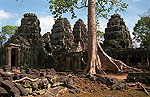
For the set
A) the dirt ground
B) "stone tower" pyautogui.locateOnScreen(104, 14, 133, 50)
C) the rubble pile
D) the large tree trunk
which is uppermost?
"stone tower" pyautogui.locateOnScreen(104, 14, 133, 50)

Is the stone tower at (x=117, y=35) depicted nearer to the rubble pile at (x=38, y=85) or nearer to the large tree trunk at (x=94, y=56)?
the large tree trunk at (x=94, y=56)

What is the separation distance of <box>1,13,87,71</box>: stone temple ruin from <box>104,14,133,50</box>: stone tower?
13.1ft

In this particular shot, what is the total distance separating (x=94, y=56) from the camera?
890cm

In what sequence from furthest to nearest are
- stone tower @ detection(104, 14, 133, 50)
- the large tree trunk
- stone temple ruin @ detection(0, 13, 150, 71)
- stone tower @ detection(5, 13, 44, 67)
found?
stone tower @ detection(104, 14, 133, 50)
stone tower @ detection(5, 13, 44, 67)
stone temple ruin @ detection(0, 13, 150, 71)
the large tree trunk

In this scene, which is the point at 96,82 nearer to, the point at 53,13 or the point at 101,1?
the point at 53,13

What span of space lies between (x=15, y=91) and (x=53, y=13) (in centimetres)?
856

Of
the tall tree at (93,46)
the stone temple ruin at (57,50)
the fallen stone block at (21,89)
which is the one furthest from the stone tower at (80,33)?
the fallen stone block at (21,89)

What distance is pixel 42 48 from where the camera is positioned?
2075 cm

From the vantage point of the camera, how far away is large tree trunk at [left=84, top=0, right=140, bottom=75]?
8.82 metres

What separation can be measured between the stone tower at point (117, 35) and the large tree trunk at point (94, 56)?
34.6ft

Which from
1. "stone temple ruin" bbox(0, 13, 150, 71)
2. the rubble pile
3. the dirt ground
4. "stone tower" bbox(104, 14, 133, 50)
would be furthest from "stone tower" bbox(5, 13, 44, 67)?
the dirt ground

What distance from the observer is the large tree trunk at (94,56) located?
8.82 metres

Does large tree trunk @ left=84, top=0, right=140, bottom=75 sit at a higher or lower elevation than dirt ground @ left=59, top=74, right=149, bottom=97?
higher

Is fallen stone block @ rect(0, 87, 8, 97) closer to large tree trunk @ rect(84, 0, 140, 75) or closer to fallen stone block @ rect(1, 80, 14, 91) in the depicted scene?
fallen stone block @ rect(1, 80, 14, 91)
